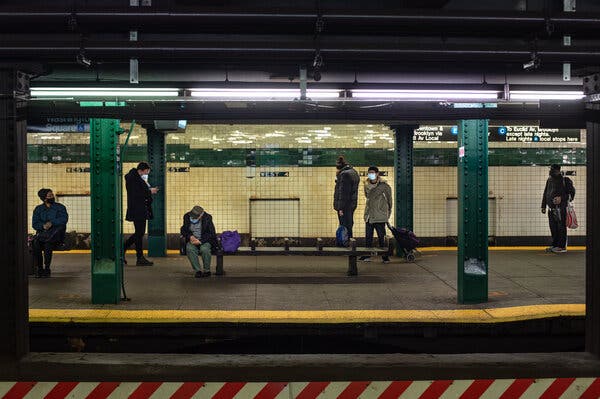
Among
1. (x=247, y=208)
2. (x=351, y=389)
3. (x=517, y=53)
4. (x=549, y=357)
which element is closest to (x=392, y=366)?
(x=351, y=389)

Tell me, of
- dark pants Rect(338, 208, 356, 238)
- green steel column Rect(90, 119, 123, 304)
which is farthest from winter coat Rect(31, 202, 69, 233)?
dark pants Rect(338, 208, 356, 238)

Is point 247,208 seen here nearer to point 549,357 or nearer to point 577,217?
point 577,217

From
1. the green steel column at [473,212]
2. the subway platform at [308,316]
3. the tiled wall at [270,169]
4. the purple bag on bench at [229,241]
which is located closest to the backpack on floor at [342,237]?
the tiled wall at [270,169]

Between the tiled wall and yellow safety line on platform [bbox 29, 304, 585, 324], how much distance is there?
5671 mm

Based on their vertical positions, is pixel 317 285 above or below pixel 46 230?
below

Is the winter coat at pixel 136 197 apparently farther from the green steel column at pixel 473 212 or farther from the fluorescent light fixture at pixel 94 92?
the green steel column at pixel 473 212

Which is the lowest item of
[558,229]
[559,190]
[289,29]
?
[558,229]

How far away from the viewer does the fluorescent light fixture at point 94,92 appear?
7.15 metres

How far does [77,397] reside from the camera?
355cm

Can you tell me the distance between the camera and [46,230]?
9414mm

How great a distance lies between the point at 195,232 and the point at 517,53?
19.9 feet

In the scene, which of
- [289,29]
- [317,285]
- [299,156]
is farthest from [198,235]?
[289,29]

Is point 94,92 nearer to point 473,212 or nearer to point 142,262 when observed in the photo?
point 142,262

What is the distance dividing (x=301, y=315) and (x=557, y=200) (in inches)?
279
